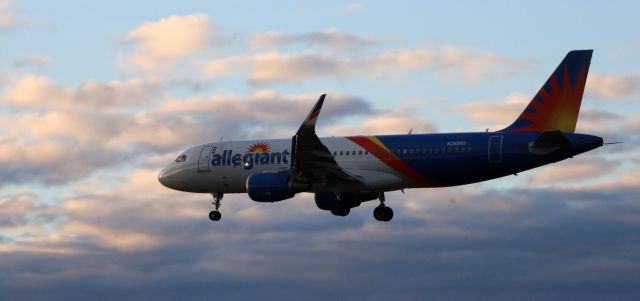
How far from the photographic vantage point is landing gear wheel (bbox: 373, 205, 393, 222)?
70000 millimetres

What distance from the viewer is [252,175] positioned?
218ft

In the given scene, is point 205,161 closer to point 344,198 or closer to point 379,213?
point 344,198

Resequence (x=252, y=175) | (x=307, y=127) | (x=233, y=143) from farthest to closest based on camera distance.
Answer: (x=233, y=143), (x=252, y=175), (x=307, y=127)

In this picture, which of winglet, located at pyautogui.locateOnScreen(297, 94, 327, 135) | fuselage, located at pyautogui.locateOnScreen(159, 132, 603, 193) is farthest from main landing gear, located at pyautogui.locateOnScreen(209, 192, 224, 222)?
winglet, located at pyautogui.locateOnScreen(297, 94, 327, 135)

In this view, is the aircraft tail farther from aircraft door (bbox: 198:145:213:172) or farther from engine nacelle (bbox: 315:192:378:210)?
aircraft door (bbox: 198:145:213:172)

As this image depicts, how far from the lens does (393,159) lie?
216ft

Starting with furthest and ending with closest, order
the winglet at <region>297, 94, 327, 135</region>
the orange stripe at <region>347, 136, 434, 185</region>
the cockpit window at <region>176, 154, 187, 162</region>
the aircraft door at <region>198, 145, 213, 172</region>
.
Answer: the cockpit window at <region>176, 154, 187, 162</region>
the aircraft door at <region>198, 145, 213, 172</region>
the orange stripe at <region>347, 136, 434, 185</region>
the winglet at <region>297, 94, 327, 135</region>

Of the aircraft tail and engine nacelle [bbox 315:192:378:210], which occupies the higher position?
the aircraft tail

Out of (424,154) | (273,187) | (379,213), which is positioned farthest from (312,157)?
→ (379,213)

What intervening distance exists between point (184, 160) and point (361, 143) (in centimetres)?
1005

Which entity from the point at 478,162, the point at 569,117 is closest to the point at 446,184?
the point at 478,162

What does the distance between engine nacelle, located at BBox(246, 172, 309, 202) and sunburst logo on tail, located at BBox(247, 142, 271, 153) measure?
373 centimetres

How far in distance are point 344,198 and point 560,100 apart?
39.8ft

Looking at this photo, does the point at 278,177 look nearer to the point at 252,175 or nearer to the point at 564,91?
the point at 252,175
